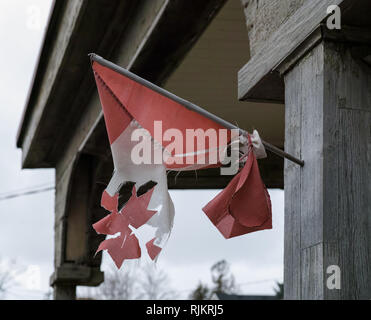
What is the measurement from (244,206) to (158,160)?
45cm

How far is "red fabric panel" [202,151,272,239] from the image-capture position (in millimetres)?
3357

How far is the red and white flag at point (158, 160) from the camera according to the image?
3.38m

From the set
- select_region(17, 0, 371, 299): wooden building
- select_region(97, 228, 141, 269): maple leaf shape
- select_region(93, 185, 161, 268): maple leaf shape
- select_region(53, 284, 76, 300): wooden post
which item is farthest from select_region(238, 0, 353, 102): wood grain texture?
select_region(53, 284, 76, 300): wooden post

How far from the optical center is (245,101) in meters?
4.16

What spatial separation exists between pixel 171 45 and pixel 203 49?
31.8 inches

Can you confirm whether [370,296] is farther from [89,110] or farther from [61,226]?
[61,226]

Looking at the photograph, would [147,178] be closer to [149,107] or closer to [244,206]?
[149,107]

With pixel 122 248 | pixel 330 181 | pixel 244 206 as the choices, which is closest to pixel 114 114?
pixel 122 248

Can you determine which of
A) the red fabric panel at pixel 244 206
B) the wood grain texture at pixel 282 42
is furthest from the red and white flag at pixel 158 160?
the wood grain texture at pixel 282 42

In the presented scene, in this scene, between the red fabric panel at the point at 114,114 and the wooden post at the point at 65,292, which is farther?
the wooden post at the point at 65,292

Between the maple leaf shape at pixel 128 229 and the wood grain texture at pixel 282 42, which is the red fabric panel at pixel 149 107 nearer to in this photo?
the maple leaf shape at pixel 128 229

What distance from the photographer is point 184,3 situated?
5.54 meters

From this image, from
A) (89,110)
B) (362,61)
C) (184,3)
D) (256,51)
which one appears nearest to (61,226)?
(89,110)

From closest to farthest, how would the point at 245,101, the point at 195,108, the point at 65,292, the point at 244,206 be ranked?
the point at 244,206, the point at 195,108, the point at 245,101, the point at 65,292
